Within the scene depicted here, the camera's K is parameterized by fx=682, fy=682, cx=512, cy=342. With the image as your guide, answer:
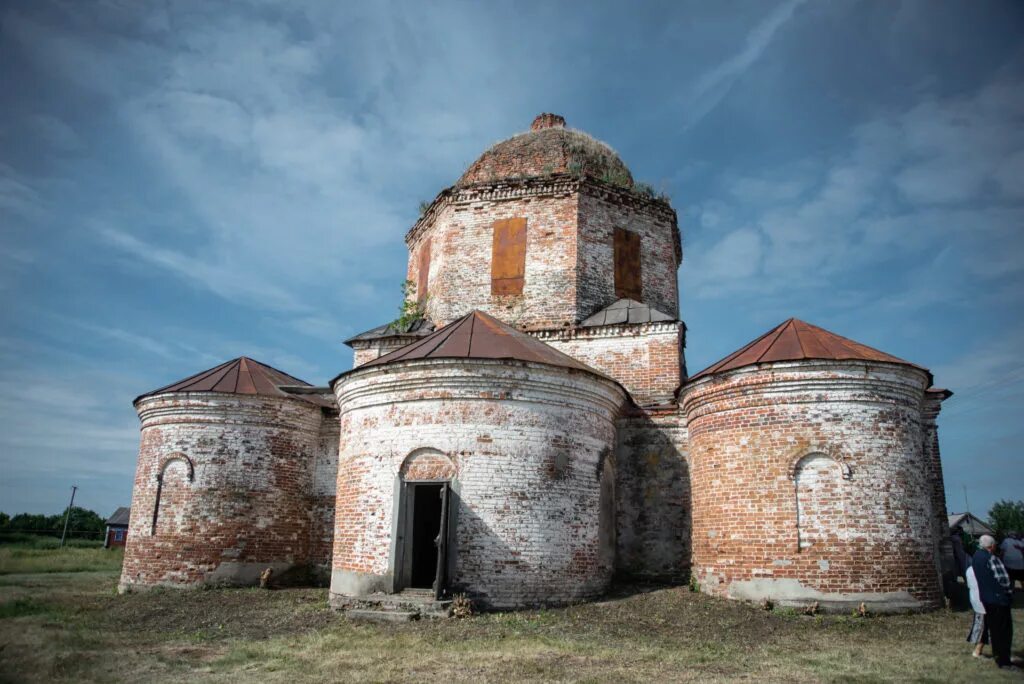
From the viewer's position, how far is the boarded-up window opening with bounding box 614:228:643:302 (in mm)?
16188

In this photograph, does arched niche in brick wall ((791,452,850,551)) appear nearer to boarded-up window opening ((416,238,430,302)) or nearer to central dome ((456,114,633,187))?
central dome ((456,114,633,187))

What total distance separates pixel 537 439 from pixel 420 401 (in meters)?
1.95

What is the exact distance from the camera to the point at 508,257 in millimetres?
16172

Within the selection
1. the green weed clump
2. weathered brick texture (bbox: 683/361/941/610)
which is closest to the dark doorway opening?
weathered brick texture (bbox: 683/361/941/610)

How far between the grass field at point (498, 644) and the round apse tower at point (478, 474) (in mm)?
634

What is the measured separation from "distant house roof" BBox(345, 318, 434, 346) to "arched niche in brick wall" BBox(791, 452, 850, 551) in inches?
341

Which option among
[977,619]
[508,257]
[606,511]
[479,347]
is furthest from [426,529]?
[977,619]

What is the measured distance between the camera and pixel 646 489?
43.1 feet

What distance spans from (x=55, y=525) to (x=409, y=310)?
4226 cm

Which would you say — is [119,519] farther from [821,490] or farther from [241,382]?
[821,490]

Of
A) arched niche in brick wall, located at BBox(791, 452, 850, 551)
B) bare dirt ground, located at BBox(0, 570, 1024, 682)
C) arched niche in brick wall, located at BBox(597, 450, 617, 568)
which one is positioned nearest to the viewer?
bare dirt ground, located at BBox(0, 570, 1024, 682)

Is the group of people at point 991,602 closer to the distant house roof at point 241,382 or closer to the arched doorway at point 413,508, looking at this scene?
the arched doorway at point 413,508

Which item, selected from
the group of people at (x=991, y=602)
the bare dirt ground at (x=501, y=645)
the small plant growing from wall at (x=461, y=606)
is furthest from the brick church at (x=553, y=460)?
the group of people at (x=991, y=602)

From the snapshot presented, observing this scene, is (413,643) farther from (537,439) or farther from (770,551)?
(770,551)
